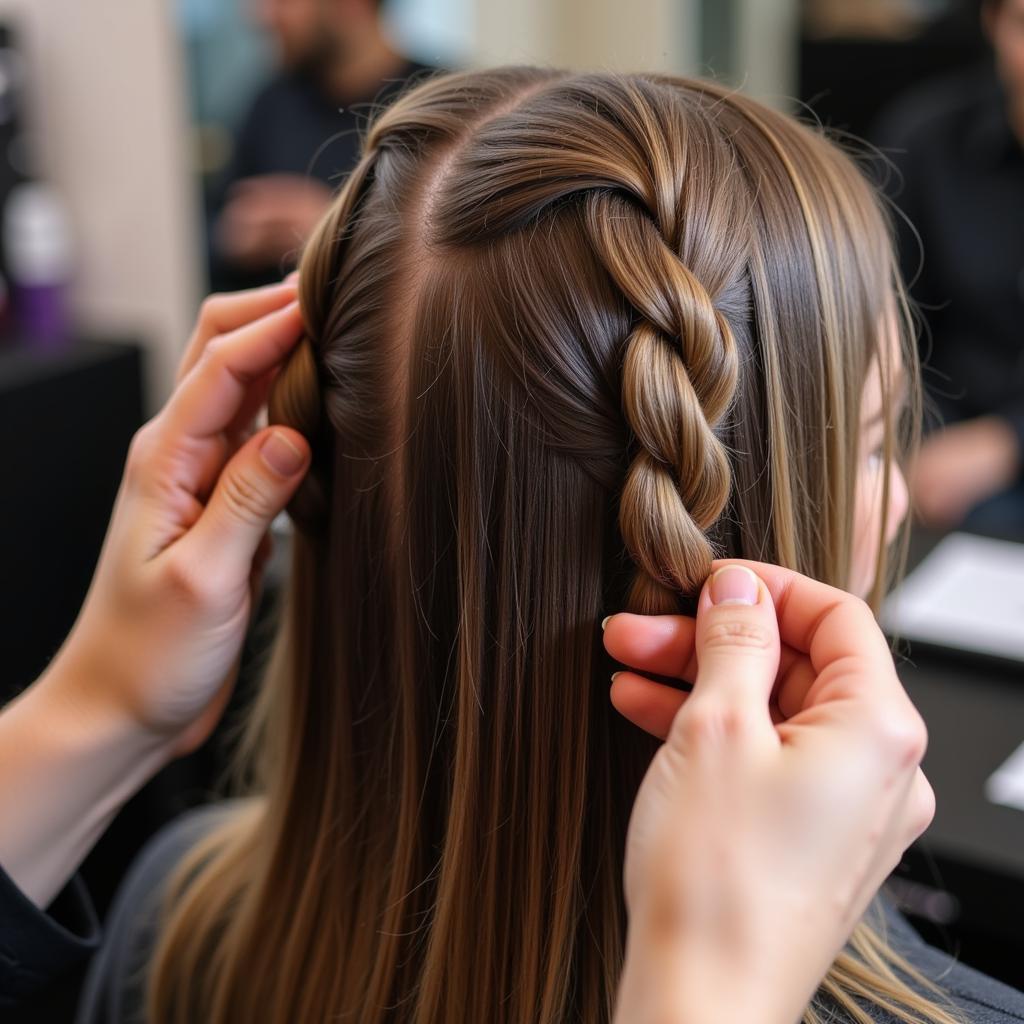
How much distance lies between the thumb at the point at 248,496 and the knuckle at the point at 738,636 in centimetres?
29

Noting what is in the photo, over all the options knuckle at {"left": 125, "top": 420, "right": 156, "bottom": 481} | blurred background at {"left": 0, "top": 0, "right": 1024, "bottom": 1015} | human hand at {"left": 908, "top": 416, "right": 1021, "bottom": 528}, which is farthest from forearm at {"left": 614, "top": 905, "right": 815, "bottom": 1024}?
human hand at {"left": 908, "top": 416, "right": 1021, "bottom": 528}

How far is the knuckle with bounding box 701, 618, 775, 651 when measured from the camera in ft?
1.60

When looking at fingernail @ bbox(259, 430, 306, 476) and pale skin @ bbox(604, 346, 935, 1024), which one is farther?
fingernail @ bbox(259, 430, 306, 476)

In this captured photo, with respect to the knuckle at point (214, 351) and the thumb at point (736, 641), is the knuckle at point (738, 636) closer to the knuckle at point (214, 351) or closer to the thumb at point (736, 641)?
the thumb at point (736, 641)

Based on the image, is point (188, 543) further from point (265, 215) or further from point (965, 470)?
point (965, 470)

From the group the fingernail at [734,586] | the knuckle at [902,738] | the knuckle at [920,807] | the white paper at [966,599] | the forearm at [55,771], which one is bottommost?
the white paper at [966,599]

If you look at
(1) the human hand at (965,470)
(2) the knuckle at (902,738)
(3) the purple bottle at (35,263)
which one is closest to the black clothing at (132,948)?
(2) the knuckle at (902,738)

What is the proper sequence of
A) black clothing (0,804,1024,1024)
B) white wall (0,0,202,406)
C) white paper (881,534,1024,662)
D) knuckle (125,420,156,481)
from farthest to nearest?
1. white wall (0,0,202,406)
2. white paper (881,534,1024,662)
3. knuckle (125,420,156,481)
4. black clothing (0,804,1024,1024)

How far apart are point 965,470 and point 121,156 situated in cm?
134

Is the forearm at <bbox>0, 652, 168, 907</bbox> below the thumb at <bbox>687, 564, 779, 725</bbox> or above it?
below

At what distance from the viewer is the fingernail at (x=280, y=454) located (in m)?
0.68

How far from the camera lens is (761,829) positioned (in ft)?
1.40

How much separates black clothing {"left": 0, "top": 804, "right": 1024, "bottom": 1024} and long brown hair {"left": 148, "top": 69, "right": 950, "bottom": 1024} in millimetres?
39

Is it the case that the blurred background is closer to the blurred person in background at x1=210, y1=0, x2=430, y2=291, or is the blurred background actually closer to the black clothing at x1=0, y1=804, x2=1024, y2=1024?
the blurred person in background at x1=210, y1=0, x2=430, y2=291
